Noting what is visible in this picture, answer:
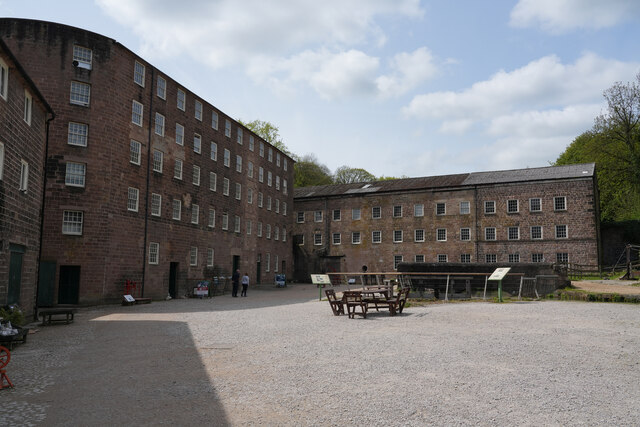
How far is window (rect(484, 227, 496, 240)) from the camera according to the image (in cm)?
4416

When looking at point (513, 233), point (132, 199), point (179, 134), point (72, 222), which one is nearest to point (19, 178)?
point (72, 222)

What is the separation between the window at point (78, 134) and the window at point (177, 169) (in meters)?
6.79

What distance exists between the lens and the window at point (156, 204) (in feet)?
94.1

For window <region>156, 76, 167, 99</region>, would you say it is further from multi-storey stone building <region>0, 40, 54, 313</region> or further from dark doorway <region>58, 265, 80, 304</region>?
multi-storey stone building <region>0, 40, 54, 313</region>

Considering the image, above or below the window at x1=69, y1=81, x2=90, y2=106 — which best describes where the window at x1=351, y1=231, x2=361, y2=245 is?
below

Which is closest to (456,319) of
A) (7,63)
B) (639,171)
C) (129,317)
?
(129,317)

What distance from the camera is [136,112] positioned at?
90.4 feet

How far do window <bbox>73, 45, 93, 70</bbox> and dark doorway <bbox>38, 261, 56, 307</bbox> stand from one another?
400 inches

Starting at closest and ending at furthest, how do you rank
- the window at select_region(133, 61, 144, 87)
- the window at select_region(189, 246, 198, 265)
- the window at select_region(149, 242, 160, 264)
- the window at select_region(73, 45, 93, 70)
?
the window at select_region(73, 45, 93, 70) → the window at select_region(133, 61, 144, 87) → the window at select_region(149, 242, 160, 264) → the window at select_region(189, 246, 198, 265)

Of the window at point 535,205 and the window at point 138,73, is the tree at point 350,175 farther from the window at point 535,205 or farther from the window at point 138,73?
the window at point 138,73

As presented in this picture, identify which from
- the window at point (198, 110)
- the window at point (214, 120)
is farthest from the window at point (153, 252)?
the window at point (214, 120)

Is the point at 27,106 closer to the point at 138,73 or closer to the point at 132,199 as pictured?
the point at 132,199

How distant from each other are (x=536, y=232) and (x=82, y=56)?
3681 cm

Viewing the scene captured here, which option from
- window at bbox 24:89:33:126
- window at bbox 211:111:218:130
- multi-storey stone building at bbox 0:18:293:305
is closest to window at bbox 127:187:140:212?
multi-storey stone building at bbox 0:18:293:305
